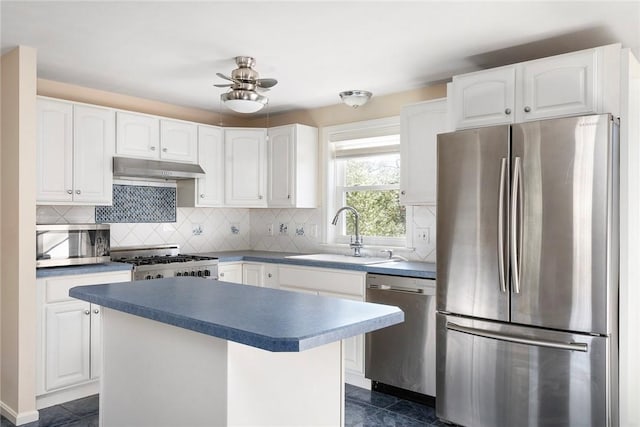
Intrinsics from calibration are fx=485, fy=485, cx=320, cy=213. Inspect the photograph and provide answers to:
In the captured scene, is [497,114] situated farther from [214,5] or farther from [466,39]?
[214,5]

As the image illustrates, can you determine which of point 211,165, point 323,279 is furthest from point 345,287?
point 211,165

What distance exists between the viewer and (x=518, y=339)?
2639mm

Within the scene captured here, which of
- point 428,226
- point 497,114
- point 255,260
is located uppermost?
point 497,114

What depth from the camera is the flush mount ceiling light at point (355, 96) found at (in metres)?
3.89

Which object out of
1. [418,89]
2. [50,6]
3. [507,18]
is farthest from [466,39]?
[50,6]

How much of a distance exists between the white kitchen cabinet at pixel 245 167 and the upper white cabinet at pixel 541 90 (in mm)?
2161

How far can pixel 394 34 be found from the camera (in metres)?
2.79

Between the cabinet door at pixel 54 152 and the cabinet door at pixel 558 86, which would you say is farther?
the cabinet door at pixel 54 152

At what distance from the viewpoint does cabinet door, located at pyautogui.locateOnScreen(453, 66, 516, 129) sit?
293 cm

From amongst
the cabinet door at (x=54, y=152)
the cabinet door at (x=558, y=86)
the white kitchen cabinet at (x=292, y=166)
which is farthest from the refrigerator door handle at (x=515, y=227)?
the cabinet door at (x=54, y=152)

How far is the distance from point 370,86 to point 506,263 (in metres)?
1.90

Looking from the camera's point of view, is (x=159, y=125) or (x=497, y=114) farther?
(x=159, y=125)

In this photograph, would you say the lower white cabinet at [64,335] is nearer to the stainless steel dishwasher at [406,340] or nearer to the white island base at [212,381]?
the white island base at [212,381]

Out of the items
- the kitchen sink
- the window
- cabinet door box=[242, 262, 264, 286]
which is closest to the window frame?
the window
